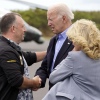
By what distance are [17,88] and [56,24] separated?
83cm

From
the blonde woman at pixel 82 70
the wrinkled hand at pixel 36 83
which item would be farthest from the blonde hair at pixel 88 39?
the wrinkled hand at pixel 36 83

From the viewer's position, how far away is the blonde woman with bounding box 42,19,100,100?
3311 mm

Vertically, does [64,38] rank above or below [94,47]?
below

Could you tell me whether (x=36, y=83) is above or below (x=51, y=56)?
below

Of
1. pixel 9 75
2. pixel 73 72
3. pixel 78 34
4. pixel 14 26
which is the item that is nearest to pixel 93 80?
pixel 73 72

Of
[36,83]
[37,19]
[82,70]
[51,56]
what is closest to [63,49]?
[51,56]

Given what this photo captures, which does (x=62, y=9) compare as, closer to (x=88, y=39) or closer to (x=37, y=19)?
(x=88, y=39)

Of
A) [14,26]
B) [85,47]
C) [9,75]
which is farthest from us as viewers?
[14,26]

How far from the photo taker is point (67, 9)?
14.3ft

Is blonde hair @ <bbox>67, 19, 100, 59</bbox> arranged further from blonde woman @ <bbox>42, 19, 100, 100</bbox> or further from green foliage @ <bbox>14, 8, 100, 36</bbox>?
green foliage @ <bbox>14, 8, 100, 36</bbox>

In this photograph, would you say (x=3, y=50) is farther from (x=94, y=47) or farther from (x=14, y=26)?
(x=94, y=47)

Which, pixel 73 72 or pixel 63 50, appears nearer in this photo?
pixel 73 72

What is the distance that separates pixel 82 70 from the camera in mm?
3340

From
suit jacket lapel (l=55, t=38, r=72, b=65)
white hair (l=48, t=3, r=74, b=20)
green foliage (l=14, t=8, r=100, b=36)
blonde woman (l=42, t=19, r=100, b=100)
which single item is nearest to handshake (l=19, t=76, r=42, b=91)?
suit jacket lapel (l=55, t=38, r=72, b=65)
